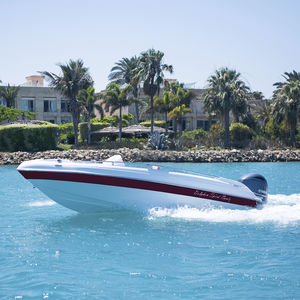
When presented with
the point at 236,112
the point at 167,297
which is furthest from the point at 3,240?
the point at 236,112

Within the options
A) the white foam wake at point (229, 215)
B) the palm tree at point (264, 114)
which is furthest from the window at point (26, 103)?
the white foam wake at point (229, 215)

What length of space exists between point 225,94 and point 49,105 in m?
25.0

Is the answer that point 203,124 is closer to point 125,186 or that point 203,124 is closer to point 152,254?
point 125,186

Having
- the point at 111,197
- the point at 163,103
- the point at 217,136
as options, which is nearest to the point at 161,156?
the point at 217,136

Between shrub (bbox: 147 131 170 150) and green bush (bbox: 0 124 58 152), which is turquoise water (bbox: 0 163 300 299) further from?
shrub (bbox: 147 131 170 150)

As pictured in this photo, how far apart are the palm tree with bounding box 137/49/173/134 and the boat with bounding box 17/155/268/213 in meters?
34.6

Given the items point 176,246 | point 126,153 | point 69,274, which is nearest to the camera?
point 69,274

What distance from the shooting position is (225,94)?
45531 millimetres

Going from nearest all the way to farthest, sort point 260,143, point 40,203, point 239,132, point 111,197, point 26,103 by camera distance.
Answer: point 111,197
point 40,203
point 260,143
point 239,132
point 26,103

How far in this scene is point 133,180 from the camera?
39.7ft

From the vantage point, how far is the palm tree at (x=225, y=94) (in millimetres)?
45656

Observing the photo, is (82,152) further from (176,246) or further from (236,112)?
(176,246)

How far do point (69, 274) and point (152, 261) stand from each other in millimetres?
1597

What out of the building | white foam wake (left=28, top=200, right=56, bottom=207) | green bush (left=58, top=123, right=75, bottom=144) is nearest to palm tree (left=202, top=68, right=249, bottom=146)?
green bush (left=58, top=123, right=75, bottom=144)
